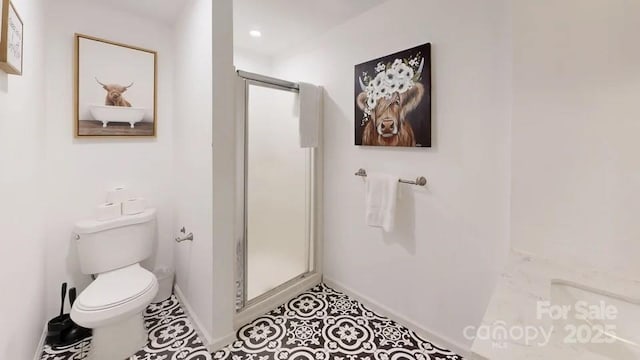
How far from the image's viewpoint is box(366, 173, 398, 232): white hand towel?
1854mm

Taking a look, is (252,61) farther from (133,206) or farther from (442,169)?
(442,169)

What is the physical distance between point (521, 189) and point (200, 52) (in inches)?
76.8

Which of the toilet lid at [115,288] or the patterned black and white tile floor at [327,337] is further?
the patterned black and white tile floor at [327,337]

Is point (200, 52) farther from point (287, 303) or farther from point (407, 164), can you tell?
point (287, 303)

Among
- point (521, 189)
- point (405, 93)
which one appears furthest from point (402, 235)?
point (405, 93)

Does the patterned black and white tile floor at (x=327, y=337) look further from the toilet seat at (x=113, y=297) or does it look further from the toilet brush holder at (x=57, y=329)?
the toilet brush holder at (x=57, y=329)

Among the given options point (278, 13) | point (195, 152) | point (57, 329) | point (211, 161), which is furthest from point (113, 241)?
point (278, 13)

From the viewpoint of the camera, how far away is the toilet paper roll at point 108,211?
1.92 meters

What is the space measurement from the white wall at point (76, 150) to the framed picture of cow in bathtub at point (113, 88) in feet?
0.21

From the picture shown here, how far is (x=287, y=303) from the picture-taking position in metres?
2.22

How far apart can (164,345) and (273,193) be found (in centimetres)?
125

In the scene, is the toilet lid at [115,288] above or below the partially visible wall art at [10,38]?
below

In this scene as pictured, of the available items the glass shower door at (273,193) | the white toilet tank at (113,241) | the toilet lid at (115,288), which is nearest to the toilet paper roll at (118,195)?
the white toilet tank at (113,241)

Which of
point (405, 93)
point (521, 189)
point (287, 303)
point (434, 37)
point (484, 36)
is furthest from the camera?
point (287, 303)
